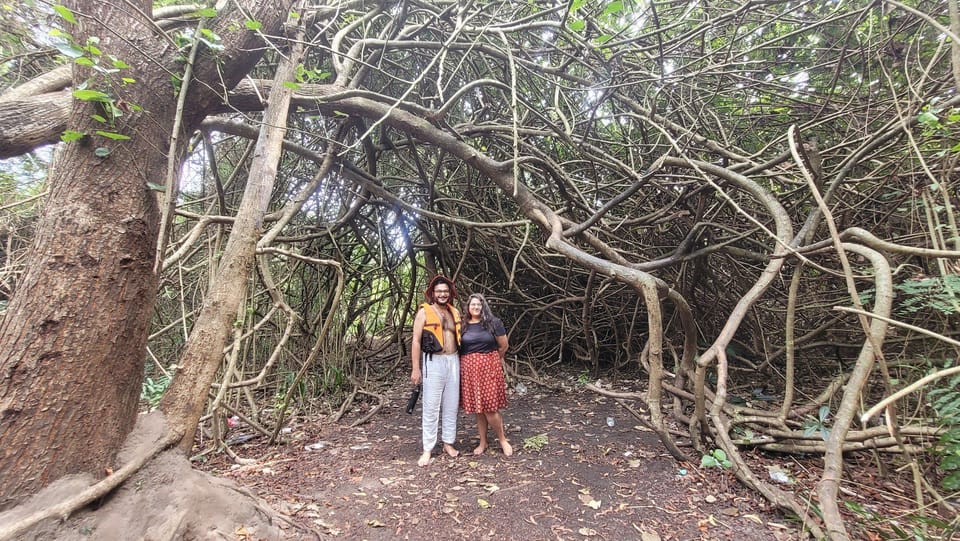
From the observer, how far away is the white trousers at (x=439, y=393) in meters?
3.22

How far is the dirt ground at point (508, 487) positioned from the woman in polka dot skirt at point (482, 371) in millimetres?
259

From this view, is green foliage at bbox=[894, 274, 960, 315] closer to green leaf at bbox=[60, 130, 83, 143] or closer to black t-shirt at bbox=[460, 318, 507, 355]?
black t-shirt at bbox=[460, 318, 507, 355]

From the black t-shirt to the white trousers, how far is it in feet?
0.41

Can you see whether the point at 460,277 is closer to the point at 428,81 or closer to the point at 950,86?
the point at 428,81

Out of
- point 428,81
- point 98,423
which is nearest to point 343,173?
point 428,81

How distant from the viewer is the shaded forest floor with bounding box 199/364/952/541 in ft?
7.06

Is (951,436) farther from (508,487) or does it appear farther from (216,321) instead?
(216,321)

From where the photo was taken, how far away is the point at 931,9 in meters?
2.71

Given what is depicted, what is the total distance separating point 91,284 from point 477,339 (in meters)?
2.31

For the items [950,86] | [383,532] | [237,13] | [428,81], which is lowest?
[383,532]

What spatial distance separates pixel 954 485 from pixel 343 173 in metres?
4.33

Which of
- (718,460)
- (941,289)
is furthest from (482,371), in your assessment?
(941,289)

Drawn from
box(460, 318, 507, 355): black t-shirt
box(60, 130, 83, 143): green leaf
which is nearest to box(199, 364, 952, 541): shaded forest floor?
box(460, 318, 507, 355): black t-shirt

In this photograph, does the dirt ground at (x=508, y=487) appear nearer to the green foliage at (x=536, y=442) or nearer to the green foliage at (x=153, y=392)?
the green foliage at (x=536, y=442)
